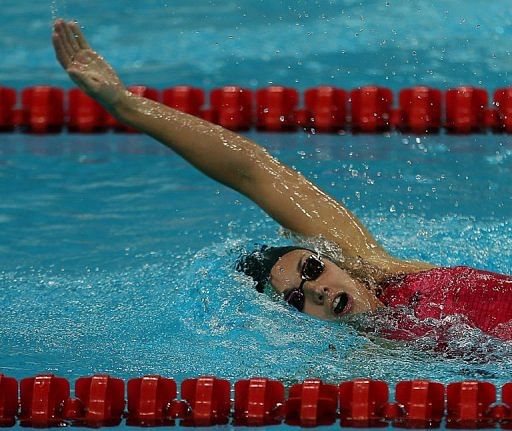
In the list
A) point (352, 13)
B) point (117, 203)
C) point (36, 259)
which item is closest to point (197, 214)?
point (117, 203)

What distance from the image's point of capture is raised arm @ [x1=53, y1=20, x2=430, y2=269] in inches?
121

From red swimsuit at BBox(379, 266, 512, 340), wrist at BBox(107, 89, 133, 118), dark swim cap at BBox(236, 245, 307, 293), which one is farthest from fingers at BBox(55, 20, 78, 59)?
red swimsuit at BBox(379, 266, 512, 340)

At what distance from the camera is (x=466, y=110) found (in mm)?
4520

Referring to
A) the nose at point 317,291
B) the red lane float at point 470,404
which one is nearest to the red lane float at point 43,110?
the nose at point 317,291

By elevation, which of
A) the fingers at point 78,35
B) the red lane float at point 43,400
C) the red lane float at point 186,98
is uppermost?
the fingers at point 78,35

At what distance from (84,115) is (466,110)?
154cm

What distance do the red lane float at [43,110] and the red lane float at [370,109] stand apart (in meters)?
1.19

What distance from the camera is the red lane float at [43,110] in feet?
15.1

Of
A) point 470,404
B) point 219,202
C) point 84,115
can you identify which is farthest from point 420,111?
point 470,404

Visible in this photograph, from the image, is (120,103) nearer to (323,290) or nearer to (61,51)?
(61,51)

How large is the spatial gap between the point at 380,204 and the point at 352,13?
1.68m

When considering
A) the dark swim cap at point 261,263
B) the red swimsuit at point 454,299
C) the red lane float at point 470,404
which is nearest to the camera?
the red lane float at point 470,404

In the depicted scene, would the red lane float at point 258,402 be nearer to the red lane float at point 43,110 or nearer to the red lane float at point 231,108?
the red lane float at point 231,108

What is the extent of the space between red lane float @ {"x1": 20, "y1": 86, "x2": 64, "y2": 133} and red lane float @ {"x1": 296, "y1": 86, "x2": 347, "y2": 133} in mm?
982
